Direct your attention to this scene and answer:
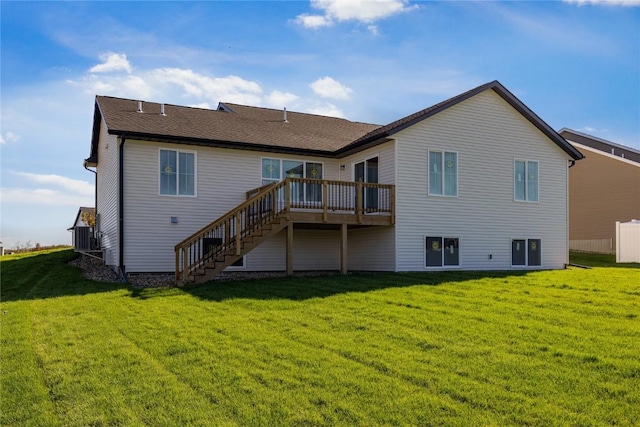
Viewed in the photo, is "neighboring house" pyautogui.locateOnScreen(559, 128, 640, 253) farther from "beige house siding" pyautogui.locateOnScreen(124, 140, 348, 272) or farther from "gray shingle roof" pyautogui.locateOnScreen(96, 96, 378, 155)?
"beige house siding" pyautogui.locateOnScreen(124, 140, 348, 272)

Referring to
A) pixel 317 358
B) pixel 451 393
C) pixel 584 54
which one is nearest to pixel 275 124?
pixel 584 54

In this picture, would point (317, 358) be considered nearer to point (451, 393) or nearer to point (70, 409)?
point (451, 393)

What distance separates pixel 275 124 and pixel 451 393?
16.1 metres

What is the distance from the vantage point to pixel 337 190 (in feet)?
54.9

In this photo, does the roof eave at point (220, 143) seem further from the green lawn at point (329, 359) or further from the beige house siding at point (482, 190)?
the green lawn at point (329, 359)

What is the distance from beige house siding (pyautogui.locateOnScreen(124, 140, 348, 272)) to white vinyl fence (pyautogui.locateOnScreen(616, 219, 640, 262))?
14.7 metres

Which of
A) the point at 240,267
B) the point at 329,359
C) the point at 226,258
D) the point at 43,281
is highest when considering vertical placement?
the point at 226,258

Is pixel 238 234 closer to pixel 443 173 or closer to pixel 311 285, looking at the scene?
pixel 311 285

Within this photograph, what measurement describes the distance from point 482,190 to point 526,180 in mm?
2008

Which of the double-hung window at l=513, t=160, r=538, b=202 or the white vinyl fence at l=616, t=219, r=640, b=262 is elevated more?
the double-hung window at l=513, t=160, r=538, b=202

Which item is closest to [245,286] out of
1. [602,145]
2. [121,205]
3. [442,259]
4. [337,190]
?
[337,190]

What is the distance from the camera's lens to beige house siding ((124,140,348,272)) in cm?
1619

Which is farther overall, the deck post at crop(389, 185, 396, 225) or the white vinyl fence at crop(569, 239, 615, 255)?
the white vinyl fence at crop(569, 239, 615, 255)

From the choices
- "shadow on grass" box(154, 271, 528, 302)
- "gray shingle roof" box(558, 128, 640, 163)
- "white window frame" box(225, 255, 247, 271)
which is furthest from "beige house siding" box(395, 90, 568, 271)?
"gray shingle roof" box(558, 128, 640, 163)
